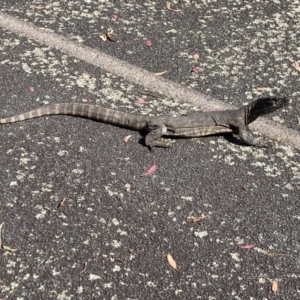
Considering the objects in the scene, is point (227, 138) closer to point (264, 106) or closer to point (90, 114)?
point (264, 106)

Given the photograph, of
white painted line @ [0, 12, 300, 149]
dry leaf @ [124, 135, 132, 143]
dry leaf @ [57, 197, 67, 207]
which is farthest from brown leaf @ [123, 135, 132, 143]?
dry leaf @ [57, 197, 67, 207]

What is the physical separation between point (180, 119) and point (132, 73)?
96cm

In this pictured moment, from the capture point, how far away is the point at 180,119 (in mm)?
4859

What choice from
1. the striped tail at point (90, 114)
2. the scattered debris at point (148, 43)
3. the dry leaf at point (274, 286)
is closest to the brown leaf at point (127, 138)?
the striped tail at point (90, 114)

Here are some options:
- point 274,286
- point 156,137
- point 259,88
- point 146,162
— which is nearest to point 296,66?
point 259,88

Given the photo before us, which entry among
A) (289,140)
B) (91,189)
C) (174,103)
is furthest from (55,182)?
(289,140)

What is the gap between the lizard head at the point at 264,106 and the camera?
4.90m

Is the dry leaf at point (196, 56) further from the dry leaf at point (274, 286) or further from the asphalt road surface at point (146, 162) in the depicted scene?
the dry leaf at point (274, 286)

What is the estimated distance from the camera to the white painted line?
497 centimetres

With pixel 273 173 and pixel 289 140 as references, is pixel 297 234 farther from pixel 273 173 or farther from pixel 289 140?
pixel 289 140

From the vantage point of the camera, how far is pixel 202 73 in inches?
222

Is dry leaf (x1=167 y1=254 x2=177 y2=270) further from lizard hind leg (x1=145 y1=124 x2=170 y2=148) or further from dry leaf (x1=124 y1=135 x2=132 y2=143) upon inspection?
dry leaf (x1=124 y1=135 x2=132 y2=143)

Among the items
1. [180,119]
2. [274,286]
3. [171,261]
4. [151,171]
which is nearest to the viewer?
[274,286]

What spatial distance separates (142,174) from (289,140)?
1.30 m
